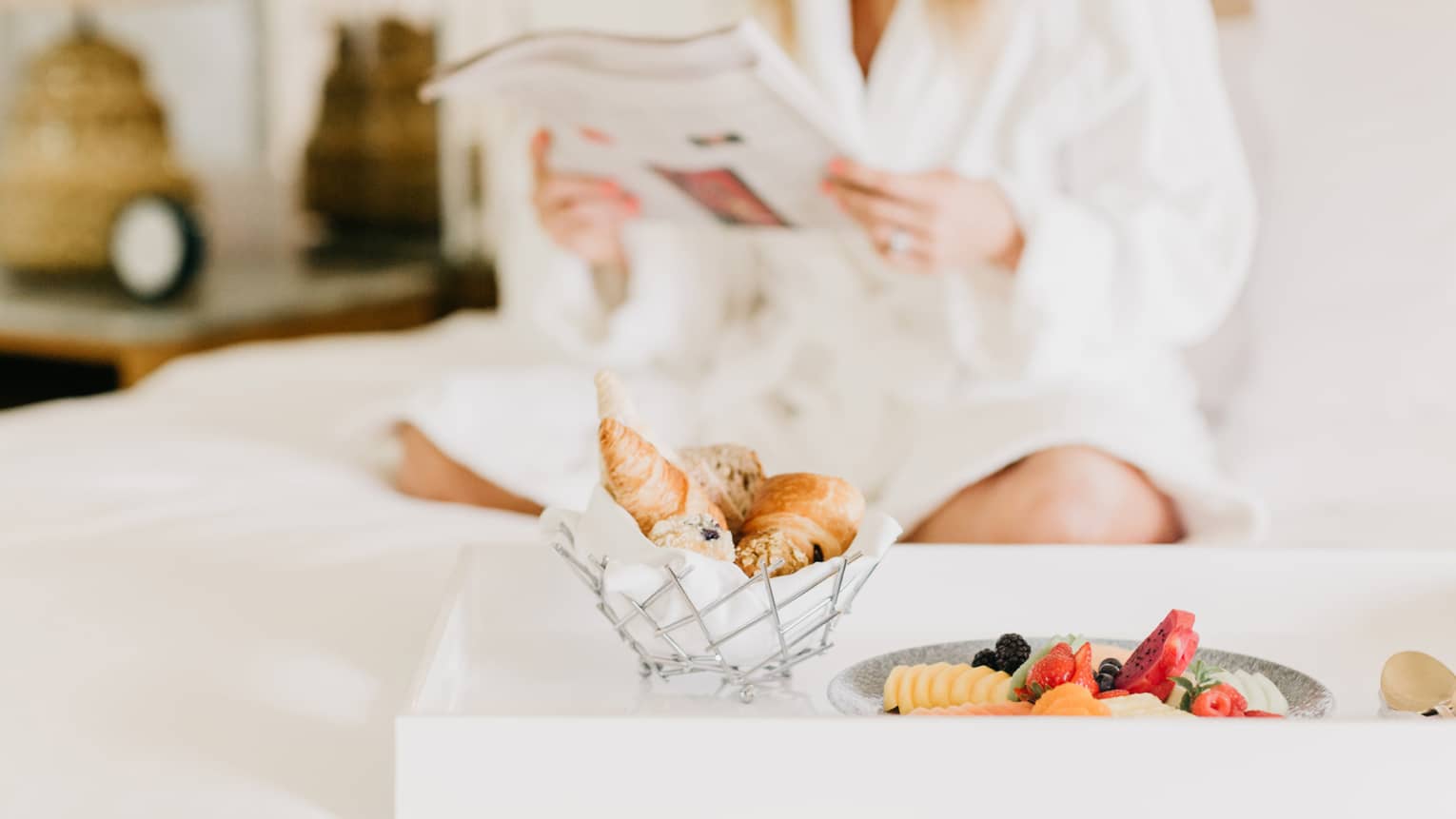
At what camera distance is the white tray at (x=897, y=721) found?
0.59m

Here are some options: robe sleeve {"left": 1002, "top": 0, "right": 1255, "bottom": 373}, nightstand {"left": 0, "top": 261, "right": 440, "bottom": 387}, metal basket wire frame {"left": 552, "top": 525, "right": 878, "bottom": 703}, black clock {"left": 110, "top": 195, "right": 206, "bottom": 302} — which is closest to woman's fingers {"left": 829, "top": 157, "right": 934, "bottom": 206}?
robe sleeve {"left": 1002, "top": 0, "right": 1255, "bottom": 373}

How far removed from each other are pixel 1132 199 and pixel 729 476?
1.93 feet

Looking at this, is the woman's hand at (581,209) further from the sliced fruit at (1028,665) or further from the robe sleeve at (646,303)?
the sliced fruit at (1028,665)

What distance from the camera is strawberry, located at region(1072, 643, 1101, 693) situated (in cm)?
67

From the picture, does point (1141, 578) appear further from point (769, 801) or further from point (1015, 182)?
point (1015, 182)

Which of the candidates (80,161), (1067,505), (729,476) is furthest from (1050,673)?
(80,161)

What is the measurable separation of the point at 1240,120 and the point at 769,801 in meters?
1.10

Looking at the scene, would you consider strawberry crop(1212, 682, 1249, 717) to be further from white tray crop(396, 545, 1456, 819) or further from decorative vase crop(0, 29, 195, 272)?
decorative vase crop(0, 29, 195, 272)

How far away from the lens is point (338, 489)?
1.27 metres

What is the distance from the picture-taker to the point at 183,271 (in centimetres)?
226

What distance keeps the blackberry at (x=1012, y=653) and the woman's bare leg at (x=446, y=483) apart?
585 millimetres

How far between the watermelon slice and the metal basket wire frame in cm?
13

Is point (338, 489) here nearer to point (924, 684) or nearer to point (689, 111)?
point (689, 111)

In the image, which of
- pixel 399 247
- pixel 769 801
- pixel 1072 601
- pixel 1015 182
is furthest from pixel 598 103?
pixel 399 247
